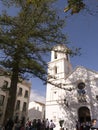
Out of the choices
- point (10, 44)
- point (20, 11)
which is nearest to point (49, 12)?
point (20, 11)

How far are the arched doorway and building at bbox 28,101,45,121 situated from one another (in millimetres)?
21434

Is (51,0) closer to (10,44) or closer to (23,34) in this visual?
(23,34)

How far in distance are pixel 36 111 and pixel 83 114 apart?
23517 mm

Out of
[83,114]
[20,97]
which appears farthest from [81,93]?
[20,97]

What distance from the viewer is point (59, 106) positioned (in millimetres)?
26031

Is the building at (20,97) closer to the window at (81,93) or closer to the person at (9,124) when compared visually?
the window at (81,93)

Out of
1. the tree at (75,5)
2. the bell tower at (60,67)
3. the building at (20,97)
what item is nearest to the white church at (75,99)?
the bell tower at (60,67)

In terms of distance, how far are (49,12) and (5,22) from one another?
3560 millimetres

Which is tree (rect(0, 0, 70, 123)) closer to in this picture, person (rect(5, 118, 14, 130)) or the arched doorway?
person (rect(5, 118, 14, 130))

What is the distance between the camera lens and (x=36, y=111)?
148 ft

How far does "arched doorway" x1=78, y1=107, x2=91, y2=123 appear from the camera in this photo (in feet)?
78.4

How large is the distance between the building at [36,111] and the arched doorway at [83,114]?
2143cm

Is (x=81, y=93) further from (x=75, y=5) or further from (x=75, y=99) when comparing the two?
(x=75, y=5)

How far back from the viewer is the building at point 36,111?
4376 cm
